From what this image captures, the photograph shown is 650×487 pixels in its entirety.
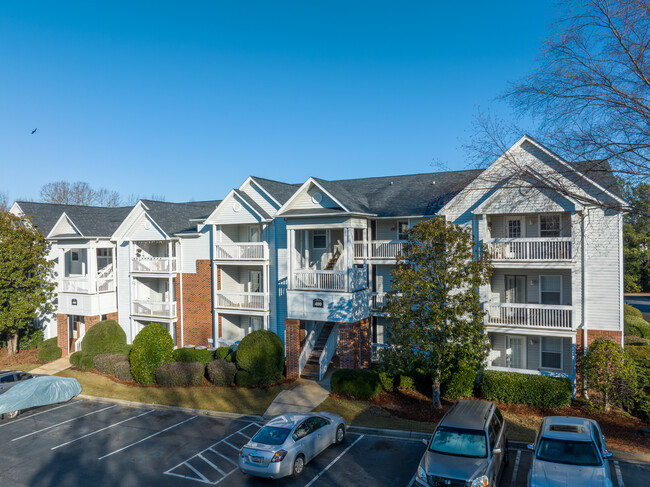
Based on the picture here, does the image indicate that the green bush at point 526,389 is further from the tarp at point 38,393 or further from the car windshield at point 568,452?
the tarp at point 38,393

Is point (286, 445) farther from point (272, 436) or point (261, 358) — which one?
point (261, 358)

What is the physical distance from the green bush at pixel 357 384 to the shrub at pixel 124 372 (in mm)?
11278

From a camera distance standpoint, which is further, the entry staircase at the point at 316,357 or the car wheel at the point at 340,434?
the entry staircase at the point at 316,357

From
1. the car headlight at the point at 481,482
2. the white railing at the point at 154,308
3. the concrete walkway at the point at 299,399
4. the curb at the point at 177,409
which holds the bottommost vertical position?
the curb at the point at 177,409

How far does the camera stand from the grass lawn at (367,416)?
18.1 meters

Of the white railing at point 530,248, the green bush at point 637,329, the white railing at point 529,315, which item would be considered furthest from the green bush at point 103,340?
the green bush at point 637,329

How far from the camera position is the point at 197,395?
23.0 metres

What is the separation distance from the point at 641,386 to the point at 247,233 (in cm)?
2091

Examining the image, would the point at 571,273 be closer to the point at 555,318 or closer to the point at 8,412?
the point at 555,318

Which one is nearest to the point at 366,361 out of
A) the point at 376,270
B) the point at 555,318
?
the point at 376,270

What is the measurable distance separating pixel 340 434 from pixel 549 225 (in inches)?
515

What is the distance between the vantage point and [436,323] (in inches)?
746

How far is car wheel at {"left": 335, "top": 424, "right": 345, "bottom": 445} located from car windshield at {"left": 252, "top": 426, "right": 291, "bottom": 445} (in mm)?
2621

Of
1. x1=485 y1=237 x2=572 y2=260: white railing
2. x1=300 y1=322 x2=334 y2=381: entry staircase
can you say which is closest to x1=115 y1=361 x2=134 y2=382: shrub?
x1=300 y1=322 x2=334 y2=381: entry staircase
